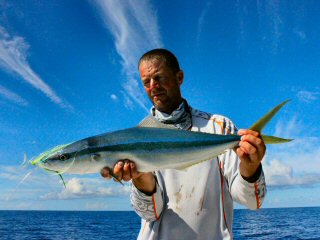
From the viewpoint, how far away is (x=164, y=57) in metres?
5.53

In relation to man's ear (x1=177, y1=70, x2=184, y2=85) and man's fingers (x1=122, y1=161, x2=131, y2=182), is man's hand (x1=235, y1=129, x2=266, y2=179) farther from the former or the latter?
man's ear (x1=177, y1=70, x2=184, y2=85)

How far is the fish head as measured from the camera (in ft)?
13.7

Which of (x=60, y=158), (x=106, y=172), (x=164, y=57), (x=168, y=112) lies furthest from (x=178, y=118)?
(x=60, y=158)

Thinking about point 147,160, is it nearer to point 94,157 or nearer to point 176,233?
point 94,157

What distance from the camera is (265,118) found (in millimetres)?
4082

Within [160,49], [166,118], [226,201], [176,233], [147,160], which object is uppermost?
[160,49]

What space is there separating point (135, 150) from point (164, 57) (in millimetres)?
1995

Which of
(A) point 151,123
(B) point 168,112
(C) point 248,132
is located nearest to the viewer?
(C) point 248,132

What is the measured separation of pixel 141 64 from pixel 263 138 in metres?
2.44

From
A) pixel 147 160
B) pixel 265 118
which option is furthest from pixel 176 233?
pixel 265 118

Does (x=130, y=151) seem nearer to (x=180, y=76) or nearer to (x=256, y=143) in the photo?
(x=256, y=143)

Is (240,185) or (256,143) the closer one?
(256,143)

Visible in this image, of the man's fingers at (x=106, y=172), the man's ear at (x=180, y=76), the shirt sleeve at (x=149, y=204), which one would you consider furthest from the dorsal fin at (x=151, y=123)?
the man's ear at (x=180, y=76)

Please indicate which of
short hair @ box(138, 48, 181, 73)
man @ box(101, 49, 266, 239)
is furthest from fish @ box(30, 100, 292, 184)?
short hair @ box(138, 48, 181, 73)
